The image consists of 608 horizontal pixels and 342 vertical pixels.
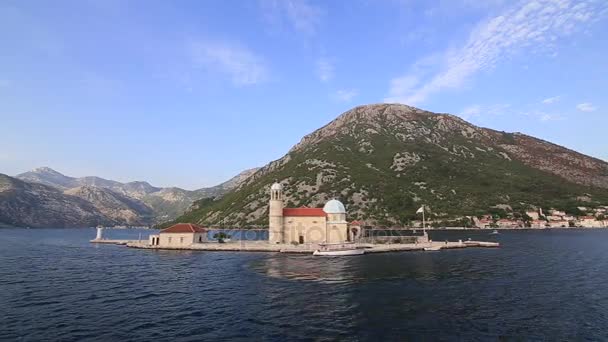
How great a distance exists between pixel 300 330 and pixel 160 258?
2333 inches

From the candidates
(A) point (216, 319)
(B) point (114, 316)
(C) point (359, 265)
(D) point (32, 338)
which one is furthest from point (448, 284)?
(D) point (32, 338)

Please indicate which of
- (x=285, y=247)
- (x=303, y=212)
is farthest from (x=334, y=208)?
(x=285, y=247)

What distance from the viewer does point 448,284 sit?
5078 cm

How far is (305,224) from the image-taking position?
10075 cm

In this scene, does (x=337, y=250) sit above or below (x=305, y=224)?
below

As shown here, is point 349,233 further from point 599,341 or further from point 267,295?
point 599,341

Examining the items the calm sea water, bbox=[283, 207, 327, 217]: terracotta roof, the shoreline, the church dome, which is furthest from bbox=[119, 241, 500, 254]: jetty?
the calm sea water

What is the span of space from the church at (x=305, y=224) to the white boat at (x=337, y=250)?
26.2 feet

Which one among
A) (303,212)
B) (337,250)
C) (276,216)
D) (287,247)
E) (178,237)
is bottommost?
(337,250)

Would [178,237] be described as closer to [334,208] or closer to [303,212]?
[303,212]

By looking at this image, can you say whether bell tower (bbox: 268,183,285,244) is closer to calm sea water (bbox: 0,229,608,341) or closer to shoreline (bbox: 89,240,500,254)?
shoreline (bbox: 89,240,500,254)

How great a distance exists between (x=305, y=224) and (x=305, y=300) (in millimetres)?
59688

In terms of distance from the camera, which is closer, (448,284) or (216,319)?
(216,319)

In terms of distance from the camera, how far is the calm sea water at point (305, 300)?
30.9m
